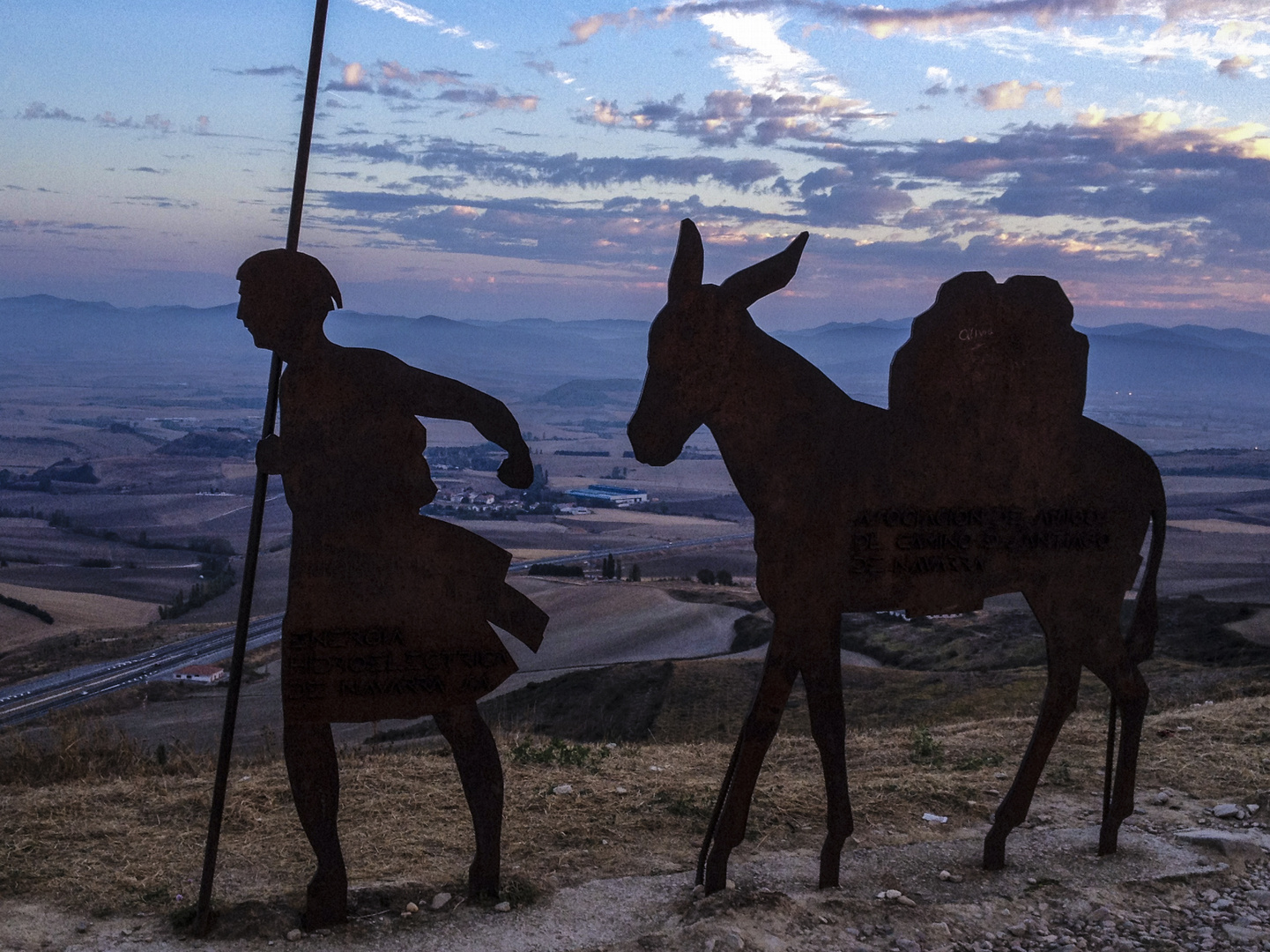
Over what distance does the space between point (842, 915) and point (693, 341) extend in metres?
A: 2.95

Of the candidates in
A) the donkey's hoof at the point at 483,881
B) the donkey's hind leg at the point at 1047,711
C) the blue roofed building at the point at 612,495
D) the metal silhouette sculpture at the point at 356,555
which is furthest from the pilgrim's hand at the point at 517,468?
the blue roofed building at the point at 612,495

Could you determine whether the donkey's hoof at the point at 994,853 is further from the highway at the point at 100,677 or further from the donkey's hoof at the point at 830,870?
the highway at the point at 100,677

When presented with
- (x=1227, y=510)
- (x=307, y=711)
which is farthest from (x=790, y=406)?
(x=1227, y=510)

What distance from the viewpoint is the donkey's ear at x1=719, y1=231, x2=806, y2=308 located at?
5.15 metres

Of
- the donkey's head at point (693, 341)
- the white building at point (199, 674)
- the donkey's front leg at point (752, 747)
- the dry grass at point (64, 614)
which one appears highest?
the donkey's head at point (693, 341)

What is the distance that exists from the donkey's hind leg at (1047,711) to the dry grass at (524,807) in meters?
0.65

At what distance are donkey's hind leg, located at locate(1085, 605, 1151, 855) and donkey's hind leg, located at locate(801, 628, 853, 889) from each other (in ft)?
4.68

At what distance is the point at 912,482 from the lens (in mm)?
5555

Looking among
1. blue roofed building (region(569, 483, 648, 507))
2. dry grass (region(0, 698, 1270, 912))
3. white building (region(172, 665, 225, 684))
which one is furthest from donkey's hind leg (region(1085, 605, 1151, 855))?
blue roofed building (region(569, 483, 648, 507))

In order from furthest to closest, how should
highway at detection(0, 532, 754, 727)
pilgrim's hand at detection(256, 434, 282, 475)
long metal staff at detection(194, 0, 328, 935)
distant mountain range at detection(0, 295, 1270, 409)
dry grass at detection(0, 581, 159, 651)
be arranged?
distant mountain range at detection(0, 295, 1270, 409), dry grass at detection(0, 581, 159, 651), highway at detection(0, 532, 754, 727), pilgrim's hand at detection(256, 434, 282, 475), long metal staff at detection(194, 0, 328, 935)

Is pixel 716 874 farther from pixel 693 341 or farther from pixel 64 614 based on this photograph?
pixel 64 614

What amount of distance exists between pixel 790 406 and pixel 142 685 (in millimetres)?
18935

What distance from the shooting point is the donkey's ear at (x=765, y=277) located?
203 inches

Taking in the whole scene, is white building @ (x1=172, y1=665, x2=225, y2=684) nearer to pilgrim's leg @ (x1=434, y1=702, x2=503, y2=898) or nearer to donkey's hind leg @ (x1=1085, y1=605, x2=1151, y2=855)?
pilgrim's leg @ (x1=434, y1=702, x2=503, y2=898)
